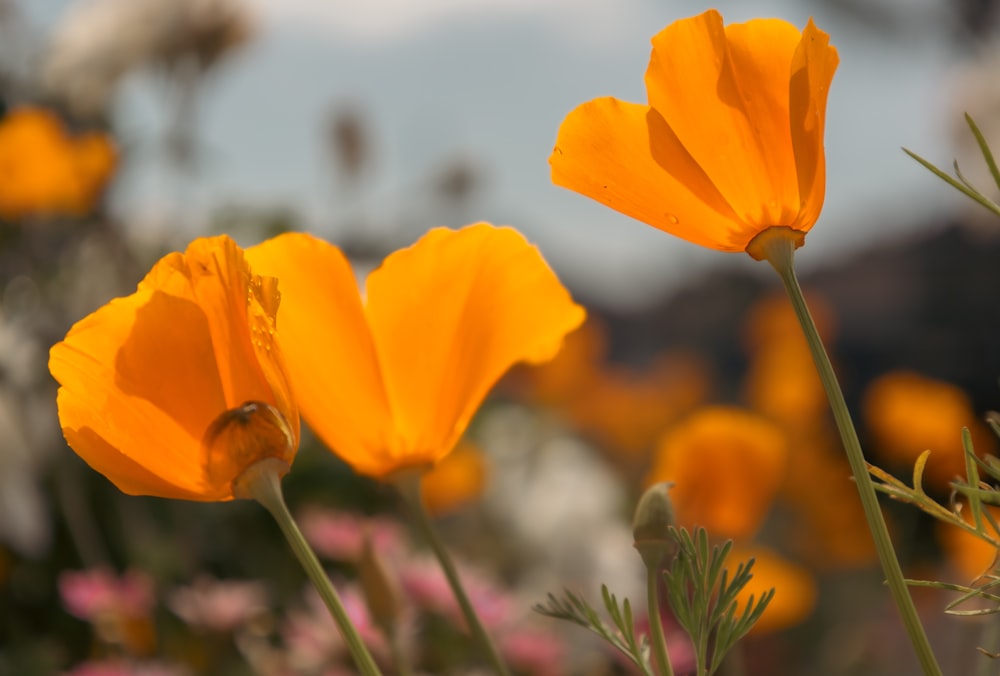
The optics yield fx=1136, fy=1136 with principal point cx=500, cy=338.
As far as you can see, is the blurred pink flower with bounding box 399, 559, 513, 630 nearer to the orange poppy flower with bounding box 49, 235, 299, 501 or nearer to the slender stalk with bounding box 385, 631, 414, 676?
the slender stalk with bounding box 385, 631, 414, 676

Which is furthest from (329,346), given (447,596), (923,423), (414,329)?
(923,423)

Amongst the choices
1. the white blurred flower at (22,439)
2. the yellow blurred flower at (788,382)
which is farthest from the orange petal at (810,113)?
the yellow blurred flower at (788,382)

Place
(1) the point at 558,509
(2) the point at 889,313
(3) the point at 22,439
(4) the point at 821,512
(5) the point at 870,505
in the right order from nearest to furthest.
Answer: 1. (5) the point at 870,505
2. (3) the point at 22,439
3. (1) the point at 558,509
4. (4) the point at 821,512
5. (2) the point at 889,313

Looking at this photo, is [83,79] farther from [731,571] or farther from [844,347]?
[844,347]

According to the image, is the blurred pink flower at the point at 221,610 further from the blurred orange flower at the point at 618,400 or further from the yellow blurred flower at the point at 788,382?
the blurred orange flower at the point at 618,400

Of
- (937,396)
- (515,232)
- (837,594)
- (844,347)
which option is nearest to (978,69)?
(844,347)

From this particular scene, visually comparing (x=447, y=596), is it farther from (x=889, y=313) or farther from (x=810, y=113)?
(x=889, y=313)
